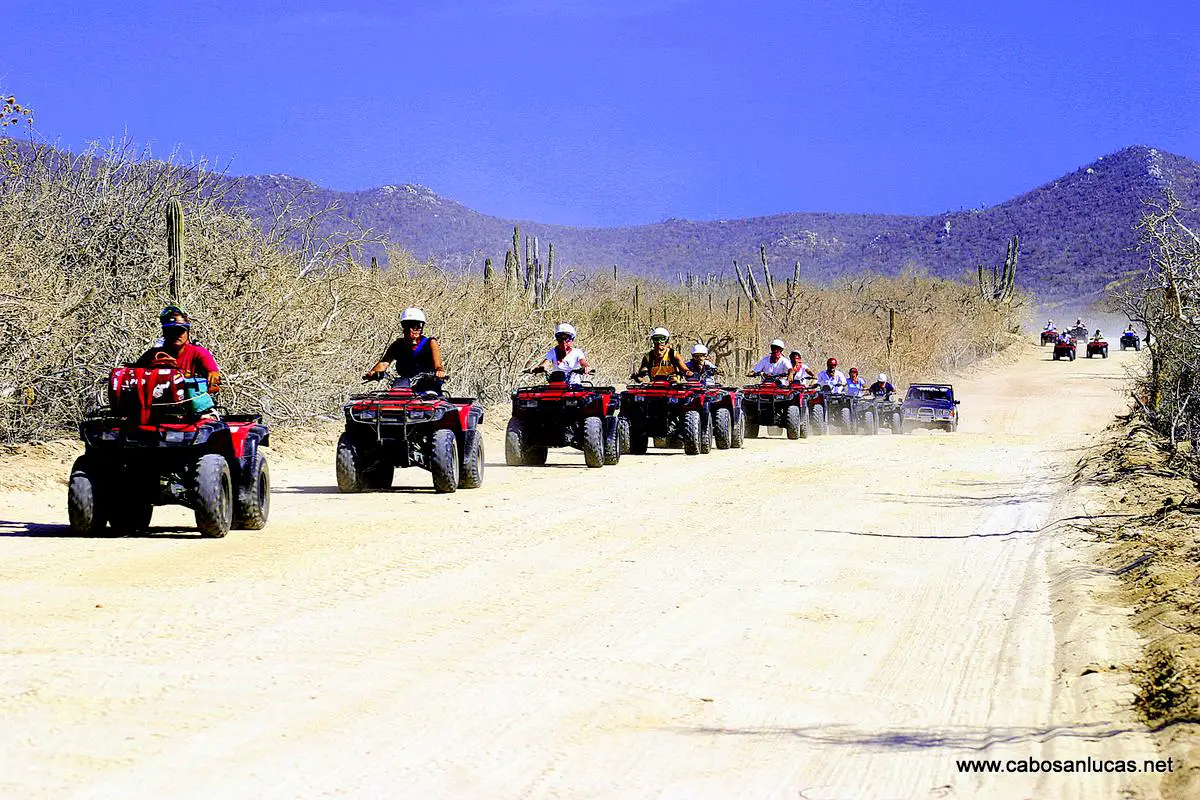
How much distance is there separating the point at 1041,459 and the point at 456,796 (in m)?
17.2

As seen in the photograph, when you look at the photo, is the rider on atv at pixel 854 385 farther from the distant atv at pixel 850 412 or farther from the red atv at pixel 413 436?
the red atv at pixel 413 436

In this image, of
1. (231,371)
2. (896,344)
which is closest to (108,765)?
(231,371)

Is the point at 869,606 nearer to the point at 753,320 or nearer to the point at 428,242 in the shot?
the point at 753,320

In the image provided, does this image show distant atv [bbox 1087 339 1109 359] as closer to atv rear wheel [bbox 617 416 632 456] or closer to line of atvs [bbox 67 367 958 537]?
line of atvs [bbox 67 367 958 537]

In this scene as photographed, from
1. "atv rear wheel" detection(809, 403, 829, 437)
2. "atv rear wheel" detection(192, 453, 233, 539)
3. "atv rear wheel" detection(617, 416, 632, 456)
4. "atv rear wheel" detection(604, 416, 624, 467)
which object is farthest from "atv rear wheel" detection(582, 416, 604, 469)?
"atv rear wheel" detection(809, 403, 829, 437)

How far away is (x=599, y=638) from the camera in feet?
25.7

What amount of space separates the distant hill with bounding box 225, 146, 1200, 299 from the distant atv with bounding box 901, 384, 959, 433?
259 feet

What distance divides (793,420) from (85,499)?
17.6m

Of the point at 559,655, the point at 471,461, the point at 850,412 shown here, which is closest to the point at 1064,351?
the point at 850,412

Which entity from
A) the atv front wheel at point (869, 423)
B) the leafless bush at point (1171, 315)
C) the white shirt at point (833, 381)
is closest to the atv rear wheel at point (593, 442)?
the leafless bush at point (1171, 315)

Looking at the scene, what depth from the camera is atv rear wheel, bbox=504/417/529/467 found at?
1923 cm

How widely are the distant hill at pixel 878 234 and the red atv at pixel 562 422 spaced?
9443cm

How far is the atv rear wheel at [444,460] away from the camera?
589 inches

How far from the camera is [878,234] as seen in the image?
155750 millimetres
